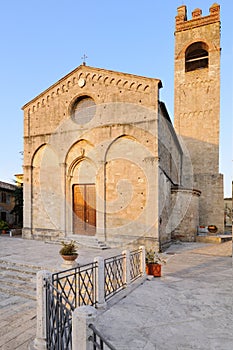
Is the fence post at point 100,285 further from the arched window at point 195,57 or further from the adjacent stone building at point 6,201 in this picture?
the arched window at point 195,57

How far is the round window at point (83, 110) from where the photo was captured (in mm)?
13523

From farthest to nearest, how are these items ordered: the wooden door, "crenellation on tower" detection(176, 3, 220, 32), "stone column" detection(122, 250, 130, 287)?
"crenellation on tower" detection(176, 3, 220, 32) → the wooden door → "stone column" detection(122, 250, 130, 287)

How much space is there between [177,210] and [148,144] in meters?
5.73

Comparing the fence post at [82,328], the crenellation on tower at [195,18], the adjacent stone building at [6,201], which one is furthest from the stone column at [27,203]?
the crenellation on tower at [195,18]

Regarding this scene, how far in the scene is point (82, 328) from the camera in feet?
8.34

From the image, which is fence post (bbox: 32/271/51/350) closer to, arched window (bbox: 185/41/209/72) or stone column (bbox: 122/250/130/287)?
stone column (bbox: 122/250/130/287)

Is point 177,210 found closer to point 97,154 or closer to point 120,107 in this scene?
point 97,154

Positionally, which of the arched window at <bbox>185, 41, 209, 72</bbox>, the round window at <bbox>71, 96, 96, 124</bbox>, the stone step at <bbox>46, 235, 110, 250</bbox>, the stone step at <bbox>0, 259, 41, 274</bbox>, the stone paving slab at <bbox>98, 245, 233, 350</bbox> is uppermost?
the arched window at <bbox>185, 41, 209, 72</bbox>

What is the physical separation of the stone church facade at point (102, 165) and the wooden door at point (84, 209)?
0.06 m

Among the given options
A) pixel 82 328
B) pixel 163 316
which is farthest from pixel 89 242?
pixel 82 328

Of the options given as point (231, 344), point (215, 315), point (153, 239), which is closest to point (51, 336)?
point (231, 344)

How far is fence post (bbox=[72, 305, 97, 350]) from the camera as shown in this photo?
2.52 metres

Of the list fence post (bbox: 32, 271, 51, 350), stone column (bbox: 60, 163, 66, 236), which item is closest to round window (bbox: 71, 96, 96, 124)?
stone column (bbox: 60, 163, 66, 236)

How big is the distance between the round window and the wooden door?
12.9ft
